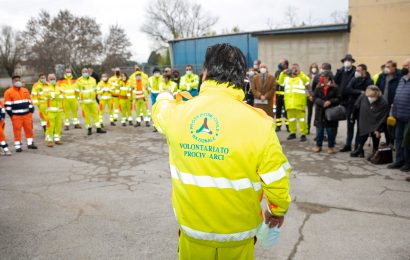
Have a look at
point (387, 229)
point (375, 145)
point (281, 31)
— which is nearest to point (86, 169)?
point (387, 229)

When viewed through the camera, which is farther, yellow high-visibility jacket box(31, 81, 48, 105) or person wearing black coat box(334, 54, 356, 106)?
yellow high-visibility jacket box(31, 81, 48, 105)

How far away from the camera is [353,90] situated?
795 cm

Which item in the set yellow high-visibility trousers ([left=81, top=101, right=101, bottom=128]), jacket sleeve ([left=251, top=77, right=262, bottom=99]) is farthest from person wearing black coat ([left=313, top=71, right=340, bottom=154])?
yellow high-visibility trousers ([left=81, top=101, right=101, bottom=128])

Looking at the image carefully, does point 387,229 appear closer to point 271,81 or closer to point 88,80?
point 271,81

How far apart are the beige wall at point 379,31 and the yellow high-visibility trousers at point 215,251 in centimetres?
1565

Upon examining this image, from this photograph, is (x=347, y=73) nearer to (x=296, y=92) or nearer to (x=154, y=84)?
(x=296, y=92)

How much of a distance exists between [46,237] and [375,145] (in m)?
6.58

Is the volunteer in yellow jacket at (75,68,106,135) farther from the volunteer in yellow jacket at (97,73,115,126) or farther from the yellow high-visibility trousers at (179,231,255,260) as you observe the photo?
the yellow high-visibility trousers at (179,231,255,260)

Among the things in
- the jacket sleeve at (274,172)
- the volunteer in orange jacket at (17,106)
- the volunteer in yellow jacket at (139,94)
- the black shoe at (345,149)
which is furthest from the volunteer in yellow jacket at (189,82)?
the jacket sleeve at (274,172)

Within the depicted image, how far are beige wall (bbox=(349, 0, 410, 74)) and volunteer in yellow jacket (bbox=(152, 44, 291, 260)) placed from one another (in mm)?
15551

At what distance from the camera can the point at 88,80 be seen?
441 inches

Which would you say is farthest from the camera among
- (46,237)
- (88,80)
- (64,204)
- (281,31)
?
(281,31)

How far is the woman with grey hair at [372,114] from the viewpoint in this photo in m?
7.10

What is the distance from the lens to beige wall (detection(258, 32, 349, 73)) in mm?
18734
